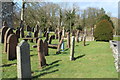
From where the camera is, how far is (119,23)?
55719mm

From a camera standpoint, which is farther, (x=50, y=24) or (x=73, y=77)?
(x=50, y=24)

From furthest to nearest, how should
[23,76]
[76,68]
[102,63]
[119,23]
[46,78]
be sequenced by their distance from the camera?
[119,23] < [102,63] < [76,68] < [46,78] < [23,76]

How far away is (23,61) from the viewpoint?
5848mm

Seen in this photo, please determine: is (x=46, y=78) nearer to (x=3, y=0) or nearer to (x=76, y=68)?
(x=76, y=68)

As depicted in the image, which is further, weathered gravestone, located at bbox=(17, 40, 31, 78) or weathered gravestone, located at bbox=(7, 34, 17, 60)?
weathered gravestone, located at bbox=(7, 34, 17, 60)

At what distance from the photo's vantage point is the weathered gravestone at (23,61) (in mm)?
5750

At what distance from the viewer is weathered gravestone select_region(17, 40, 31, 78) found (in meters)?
5.75

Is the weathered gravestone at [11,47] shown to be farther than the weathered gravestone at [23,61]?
Yes

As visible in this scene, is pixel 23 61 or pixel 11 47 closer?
pixel 23 61

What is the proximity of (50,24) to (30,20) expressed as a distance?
26.3 feet

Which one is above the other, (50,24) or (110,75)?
(50,24)

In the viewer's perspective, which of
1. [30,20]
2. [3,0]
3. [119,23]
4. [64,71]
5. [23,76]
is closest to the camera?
[23,76]

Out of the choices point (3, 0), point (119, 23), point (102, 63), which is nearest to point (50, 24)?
point (3, 0)

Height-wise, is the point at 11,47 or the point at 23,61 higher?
the point at 11,47
